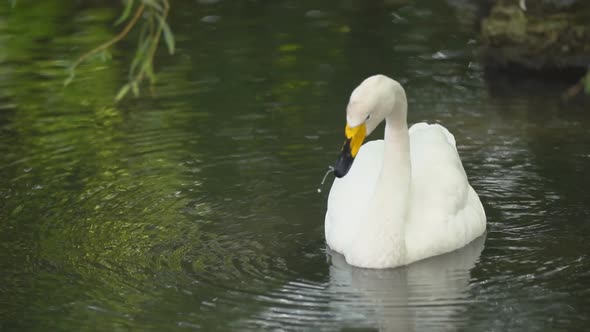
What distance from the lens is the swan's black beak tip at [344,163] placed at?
7660 millimetres

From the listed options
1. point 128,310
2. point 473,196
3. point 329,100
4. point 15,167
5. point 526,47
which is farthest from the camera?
point 526,47

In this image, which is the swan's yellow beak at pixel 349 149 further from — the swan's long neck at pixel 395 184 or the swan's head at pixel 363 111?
the swan's long neck at pixel 395 184

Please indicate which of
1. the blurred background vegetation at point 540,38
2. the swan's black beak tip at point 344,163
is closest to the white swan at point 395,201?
the swan's black beak tip at point 344,163

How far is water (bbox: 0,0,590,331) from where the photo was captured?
7789 mm

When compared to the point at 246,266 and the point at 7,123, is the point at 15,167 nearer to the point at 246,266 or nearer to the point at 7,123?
the point at 7,123

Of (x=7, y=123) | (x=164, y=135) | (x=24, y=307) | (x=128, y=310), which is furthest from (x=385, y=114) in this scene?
(x=7, y=123)

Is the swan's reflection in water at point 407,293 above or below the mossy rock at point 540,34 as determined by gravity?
below

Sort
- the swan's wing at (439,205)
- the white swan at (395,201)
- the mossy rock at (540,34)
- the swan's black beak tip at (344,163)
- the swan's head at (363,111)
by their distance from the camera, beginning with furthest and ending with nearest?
the mossy rock at (540,34) < the swan's wing at (439,205) < the white swan at (395,201) < the swan's head at (363,111) < the swan's black beak tip at (344,163)

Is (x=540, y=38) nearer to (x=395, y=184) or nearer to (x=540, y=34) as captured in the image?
(x=540, y=34)

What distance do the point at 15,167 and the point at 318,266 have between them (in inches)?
149

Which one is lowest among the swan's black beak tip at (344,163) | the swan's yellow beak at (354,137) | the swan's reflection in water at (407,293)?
the swan's reflection in water at (407,293)

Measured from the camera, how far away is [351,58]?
14.5 m

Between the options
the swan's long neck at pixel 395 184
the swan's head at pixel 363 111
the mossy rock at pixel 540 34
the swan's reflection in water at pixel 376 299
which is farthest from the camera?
the mossy rock at pixel 540 34

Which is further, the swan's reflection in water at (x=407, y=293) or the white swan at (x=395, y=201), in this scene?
the white swan at (x=395, y=201)
